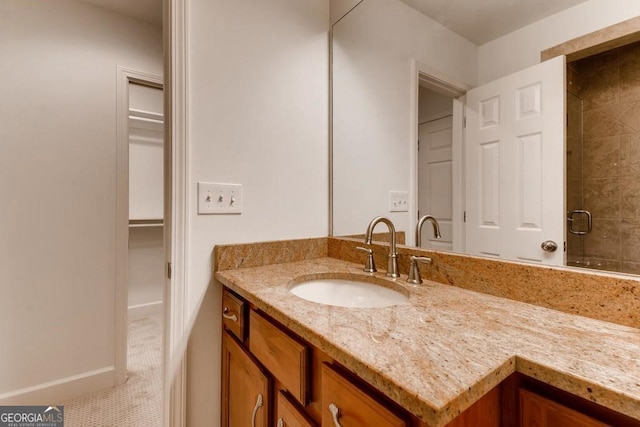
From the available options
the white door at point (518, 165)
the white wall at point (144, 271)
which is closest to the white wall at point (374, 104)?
the white door at point (518, 165)

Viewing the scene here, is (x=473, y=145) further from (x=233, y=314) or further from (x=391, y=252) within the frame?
(x=233, y=314)

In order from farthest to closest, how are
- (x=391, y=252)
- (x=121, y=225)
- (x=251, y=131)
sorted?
(x=121, y=225) < (x=251, y=131) < (x=391, y=252)

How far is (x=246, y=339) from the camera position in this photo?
0.95m

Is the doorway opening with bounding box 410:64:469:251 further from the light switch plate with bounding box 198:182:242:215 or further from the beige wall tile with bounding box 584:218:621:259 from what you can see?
the light switch plate with bounding box 198:182:242:215

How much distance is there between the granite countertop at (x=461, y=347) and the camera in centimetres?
40

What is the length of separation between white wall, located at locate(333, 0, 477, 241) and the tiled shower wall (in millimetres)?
510

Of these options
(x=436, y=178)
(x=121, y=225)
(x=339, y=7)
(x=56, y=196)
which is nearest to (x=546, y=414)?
(x=436, y=178)

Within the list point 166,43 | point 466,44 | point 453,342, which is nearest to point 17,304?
point 166,43

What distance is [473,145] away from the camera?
974mm

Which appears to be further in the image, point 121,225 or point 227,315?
point 121,225

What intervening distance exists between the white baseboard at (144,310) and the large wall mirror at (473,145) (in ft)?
7.61

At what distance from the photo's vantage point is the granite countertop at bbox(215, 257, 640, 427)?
398mm

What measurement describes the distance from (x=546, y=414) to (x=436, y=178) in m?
0.79

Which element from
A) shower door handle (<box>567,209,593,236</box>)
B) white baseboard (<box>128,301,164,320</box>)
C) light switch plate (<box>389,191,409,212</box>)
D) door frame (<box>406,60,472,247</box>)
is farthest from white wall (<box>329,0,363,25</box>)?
white baseboard (<box>128,301,164,320</box>)
